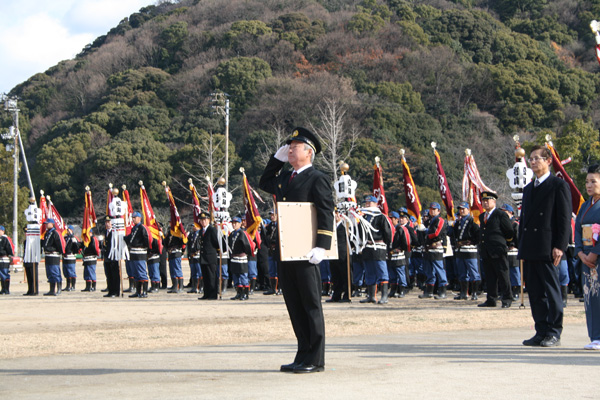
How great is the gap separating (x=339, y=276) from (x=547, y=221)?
831cm

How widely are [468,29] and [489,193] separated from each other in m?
69.9

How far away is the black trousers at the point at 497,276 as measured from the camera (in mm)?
14164

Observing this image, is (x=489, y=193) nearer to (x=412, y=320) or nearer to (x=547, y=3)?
(x=412, y=320)

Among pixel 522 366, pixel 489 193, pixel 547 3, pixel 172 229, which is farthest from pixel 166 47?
pixel 522 366

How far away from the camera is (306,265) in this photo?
6711 millimetres

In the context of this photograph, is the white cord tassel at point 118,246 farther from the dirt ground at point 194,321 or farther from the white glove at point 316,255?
the white glove at point 316,255

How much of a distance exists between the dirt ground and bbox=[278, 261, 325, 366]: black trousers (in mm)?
2740

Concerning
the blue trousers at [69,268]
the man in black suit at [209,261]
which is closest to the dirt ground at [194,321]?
the man in black suit at [209,261]

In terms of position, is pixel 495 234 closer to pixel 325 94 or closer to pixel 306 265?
pixel 306 265

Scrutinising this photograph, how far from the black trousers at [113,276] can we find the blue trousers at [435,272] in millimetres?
7658

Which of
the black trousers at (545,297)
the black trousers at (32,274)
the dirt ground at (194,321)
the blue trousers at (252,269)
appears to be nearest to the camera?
the black trousers at (545,297)

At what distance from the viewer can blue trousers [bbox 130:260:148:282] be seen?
63.0ft

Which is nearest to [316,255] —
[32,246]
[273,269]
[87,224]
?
[273,269]

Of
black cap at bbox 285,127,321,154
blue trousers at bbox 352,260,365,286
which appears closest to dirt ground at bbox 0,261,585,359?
blue trousers at bbox 352,260,365,286
